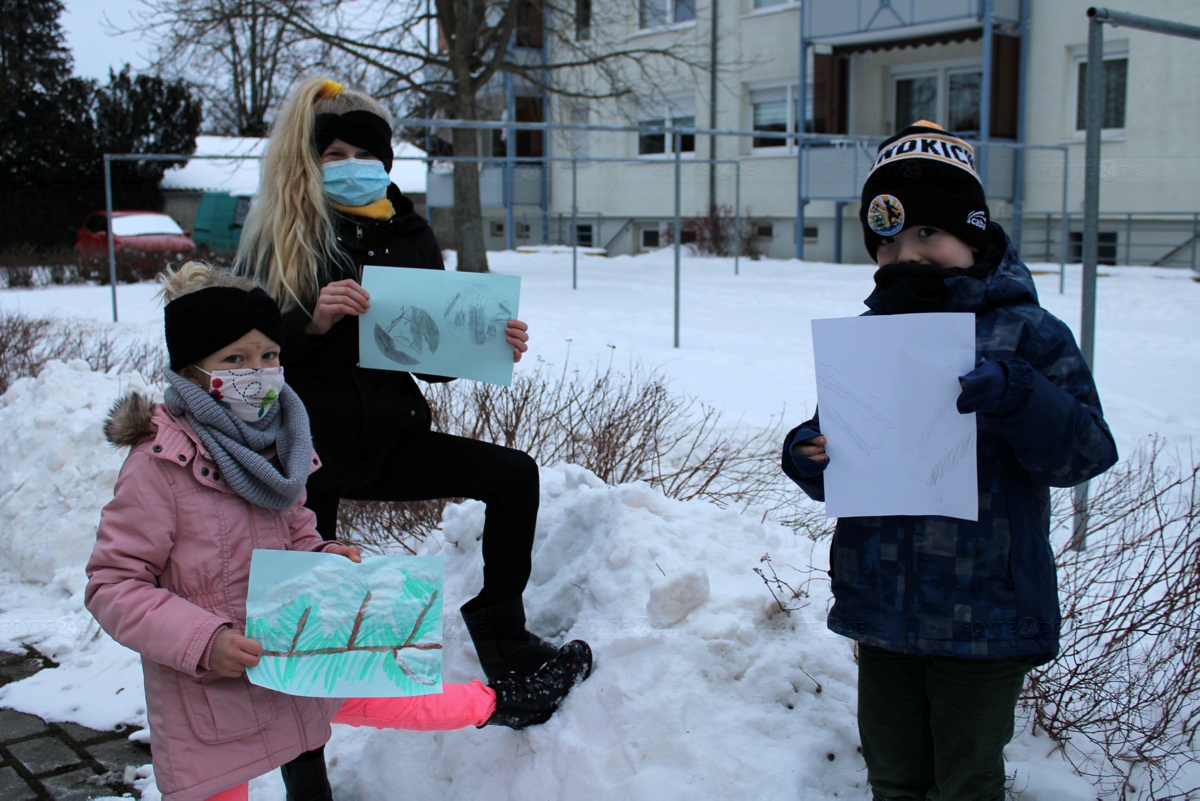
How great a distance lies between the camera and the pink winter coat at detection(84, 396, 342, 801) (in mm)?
1883

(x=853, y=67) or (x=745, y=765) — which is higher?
(x=853, y=67)

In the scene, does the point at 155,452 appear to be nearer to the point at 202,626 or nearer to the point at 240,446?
the point at 240,446

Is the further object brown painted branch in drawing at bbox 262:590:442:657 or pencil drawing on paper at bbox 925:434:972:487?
brown painted branch in drawing at bbox 262:590:442:657

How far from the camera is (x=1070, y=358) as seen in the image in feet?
6.06

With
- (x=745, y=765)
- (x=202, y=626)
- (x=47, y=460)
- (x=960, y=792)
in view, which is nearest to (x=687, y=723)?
(x=745, y=765)

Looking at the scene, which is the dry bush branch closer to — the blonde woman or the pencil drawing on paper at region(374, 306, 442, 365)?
the blonde woman

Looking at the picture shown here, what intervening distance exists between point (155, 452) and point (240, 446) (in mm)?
160

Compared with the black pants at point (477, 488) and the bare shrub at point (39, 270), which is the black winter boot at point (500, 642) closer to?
the black pants at point (477, 488)

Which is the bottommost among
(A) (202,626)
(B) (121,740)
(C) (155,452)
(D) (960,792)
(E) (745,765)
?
(B) (121,740)

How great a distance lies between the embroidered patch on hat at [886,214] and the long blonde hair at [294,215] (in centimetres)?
142

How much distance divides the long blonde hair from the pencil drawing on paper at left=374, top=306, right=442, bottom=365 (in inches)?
8.1

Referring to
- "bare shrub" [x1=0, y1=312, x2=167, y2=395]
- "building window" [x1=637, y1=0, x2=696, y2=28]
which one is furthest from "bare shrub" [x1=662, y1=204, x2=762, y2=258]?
"bare shrub" [x1=0, y1=312, x2=167, y2=395]

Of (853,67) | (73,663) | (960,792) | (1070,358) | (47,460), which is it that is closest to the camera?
(1070,358)

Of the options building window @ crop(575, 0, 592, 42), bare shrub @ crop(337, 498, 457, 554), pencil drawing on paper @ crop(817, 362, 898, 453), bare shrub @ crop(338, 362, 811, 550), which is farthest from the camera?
building window @ crop(575, 0, 592, 42)
